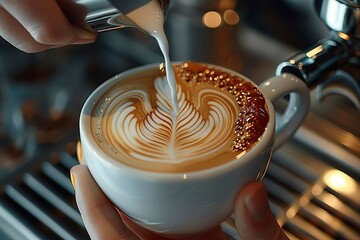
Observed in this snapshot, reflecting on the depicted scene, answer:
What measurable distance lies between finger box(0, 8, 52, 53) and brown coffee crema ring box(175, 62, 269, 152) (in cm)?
13

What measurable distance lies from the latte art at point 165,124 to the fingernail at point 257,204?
32 millimetres

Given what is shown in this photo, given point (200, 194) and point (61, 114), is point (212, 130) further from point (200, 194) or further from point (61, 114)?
point (61, 114)

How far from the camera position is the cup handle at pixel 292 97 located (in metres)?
0.52

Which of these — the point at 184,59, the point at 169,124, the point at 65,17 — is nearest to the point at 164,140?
the point at 169,124

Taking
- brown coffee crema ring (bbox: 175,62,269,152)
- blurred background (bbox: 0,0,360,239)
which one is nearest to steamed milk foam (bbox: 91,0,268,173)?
brown coffee crema ring (bbox: 175,62,269,152)

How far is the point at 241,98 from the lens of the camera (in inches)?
20.3

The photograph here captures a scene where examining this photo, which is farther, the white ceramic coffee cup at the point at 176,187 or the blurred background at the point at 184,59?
the blurred background at the point at 184,59

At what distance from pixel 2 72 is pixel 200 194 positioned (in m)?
0.46

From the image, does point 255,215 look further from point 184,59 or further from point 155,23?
point 184,59

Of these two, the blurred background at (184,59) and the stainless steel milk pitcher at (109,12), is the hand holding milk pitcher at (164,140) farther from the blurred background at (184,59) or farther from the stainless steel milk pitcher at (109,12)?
the blurred background at (184,59)

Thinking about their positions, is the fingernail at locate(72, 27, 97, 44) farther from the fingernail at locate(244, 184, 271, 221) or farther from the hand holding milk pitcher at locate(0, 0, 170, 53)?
the fingernail at locate(244, 184, 271, 221)

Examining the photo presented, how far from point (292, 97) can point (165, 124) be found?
0.13 m

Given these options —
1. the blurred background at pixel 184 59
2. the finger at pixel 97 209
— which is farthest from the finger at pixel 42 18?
the blurred background at pixel 184 59

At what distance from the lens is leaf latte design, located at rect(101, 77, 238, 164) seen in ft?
1.53
